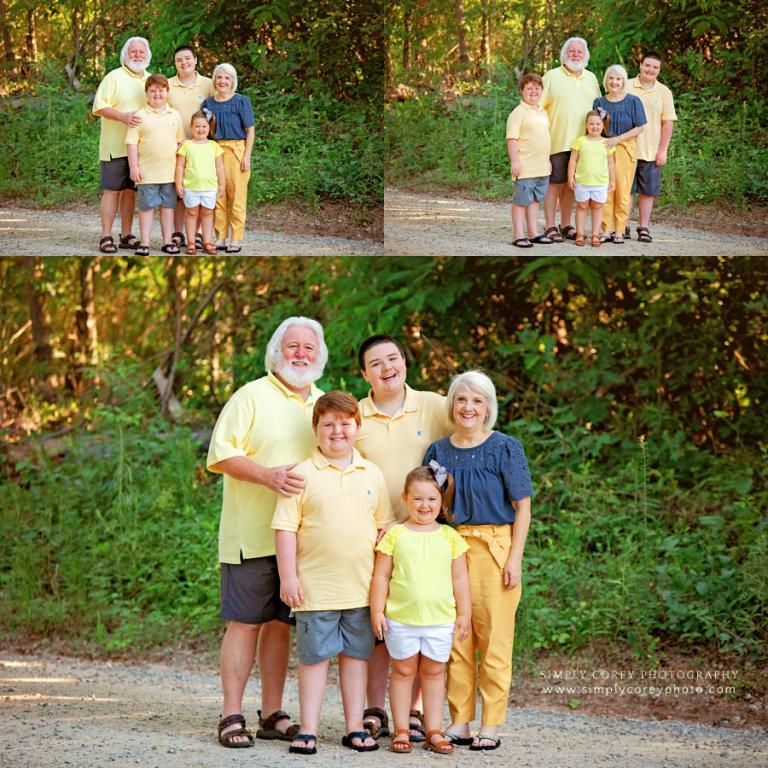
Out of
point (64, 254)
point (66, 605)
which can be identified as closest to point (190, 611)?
point (66, 605)

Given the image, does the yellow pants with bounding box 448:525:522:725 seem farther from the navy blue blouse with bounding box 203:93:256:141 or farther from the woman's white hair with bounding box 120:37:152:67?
the woman's white hair with bounding box 120:37:152:67

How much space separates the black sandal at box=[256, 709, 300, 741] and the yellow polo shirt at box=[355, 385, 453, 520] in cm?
101

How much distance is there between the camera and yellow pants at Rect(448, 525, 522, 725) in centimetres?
518

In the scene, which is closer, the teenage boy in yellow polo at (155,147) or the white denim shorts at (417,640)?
the white denim shorts at (417,640)

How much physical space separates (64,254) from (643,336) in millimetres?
4326

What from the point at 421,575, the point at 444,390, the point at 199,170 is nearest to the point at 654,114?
the point at 199,170

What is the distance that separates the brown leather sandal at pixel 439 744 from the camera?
5129 millimetres

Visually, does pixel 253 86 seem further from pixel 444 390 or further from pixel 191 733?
pixel 191 733

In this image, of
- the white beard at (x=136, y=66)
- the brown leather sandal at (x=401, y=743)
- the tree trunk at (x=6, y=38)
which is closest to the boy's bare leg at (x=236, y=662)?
the brown leather sandal at (x=401, y=743)

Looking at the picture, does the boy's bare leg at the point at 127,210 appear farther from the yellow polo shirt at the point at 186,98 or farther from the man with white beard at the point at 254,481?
the man with white beard at the point at 254,481

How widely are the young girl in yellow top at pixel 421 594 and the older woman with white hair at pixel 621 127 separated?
11.2ft

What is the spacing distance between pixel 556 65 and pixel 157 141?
8.00 feet

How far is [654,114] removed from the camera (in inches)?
311

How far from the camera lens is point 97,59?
26.1 ft
